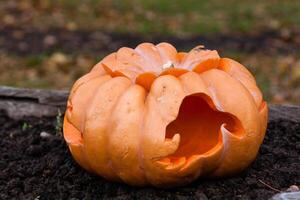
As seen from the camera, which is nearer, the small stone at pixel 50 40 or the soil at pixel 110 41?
the soil at pixel 110 41

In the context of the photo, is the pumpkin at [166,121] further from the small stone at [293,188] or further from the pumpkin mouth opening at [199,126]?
the small stone at [293,188]

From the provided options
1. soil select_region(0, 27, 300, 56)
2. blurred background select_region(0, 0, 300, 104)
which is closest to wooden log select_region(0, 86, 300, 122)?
blurred background select_region(0, 0, 300, 104)

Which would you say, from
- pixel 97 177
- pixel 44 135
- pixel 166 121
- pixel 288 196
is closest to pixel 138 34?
pixel 44 135

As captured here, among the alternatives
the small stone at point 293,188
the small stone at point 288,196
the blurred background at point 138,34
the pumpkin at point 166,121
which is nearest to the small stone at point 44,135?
the pumpkin at point 166,121

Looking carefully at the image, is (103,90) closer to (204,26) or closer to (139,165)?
(139,165)

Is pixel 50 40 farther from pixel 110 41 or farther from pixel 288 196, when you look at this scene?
pixel 288 196

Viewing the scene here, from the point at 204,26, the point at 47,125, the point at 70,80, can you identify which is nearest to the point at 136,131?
the point at 47,125

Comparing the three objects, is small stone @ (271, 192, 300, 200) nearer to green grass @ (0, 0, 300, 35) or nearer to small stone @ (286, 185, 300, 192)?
small stone @ (286, 185, 300, 192)
